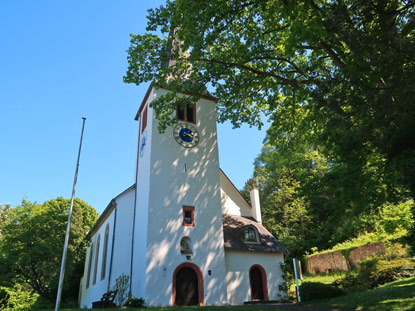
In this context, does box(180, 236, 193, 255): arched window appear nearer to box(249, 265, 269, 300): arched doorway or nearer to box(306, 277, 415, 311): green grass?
box(249, 265, 269, 300): arched doorway

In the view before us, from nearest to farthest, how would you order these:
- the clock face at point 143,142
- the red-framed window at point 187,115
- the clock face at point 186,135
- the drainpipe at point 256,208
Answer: the clock face at point 186,135, the red-framed window at point 187,115, the clock face at point 143,142, the drainpipe at point 256,208

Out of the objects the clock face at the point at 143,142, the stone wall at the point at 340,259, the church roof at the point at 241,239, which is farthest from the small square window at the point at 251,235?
the clock face at the point at 143,142

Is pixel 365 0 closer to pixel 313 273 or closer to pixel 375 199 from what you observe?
pixel 375 199

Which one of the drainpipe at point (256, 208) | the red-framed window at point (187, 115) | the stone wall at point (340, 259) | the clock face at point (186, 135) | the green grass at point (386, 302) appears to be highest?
the red-framed window at point (187, 115)

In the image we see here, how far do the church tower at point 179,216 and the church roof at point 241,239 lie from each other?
4.03 feet

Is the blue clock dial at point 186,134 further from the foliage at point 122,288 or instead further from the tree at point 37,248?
the tree at point 37,248

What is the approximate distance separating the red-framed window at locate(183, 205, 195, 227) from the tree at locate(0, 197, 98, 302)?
16.1 metres

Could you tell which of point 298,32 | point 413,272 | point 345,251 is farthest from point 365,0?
point 345,251

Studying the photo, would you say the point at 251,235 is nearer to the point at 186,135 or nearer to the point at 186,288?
the point at 186,288

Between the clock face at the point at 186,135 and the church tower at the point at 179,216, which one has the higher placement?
the clock face at the point at 186,135

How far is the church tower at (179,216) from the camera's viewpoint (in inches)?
642

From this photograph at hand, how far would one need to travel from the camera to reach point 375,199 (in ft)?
34.5

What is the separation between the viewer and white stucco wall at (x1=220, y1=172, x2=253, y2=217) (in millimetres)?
23000

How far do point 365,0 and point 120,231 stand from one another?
57.6 ft
